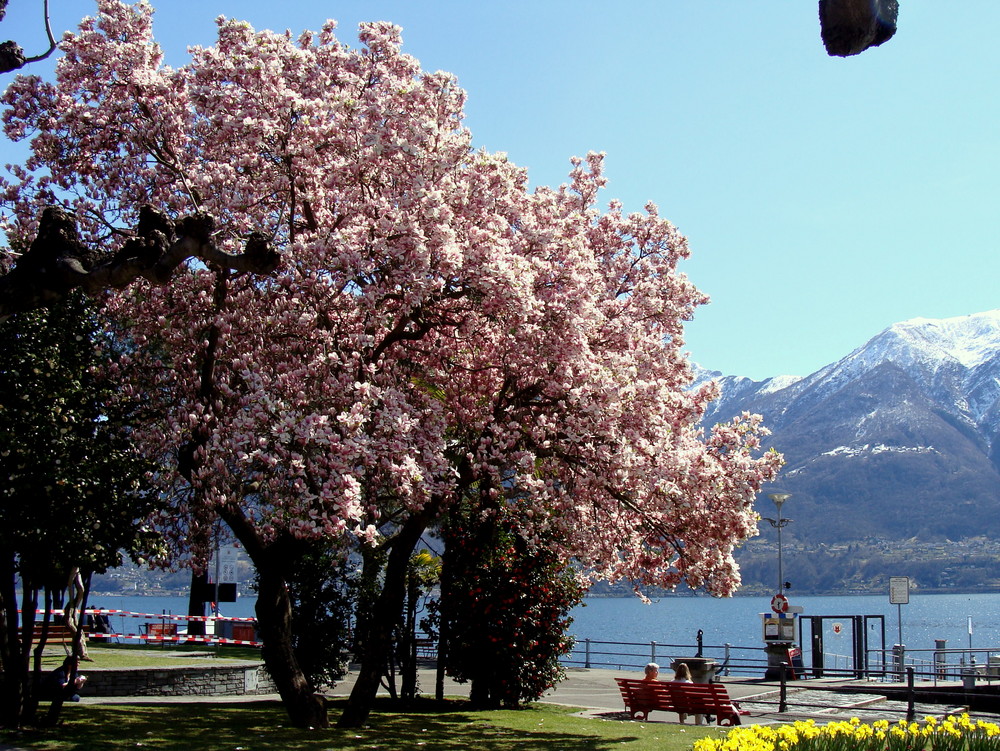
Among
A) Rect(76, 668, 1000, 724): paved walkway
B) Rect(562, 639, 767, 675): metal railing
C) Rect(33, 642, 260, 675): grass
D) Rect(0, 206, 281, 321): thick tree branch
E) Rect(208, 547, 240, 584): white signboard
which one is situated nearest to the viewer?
Rect(0, 206, 281, 321): thick tree branch

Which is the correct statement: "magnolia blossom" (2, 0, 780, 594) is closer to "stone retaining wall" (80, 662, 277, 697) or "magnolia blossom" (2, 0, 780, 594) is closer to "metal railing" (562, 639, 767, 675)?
"stone retaining wall" (80, 662, 277, 697)

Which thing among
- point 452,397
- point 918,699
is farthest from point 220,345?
point 918,699

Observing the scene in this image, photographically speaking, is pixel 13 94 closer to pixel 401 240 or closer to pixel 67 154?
pixel 67 154

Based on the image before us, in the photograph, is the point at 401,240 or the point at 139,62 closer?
the point at 401,240

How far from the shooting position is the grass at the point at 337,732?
13.8 metres

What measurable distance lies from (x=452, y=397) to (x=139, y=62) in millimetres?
7650

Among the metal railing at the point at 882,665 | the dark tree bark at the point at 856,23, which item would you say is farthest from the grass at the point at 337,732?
the dark tree bark at the point at 856,23

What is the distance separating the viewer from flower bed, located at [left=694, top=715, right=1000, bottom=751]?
971 cm

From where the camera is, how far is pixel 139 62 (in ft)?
53.1

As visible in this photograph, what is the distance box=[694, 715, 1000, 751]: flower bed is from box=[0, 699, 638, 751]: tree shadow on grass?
5.22m

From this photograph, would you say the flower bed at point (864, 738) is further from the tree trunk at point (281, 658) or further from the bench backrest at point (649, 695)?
the bench backrest at point (649, 695)

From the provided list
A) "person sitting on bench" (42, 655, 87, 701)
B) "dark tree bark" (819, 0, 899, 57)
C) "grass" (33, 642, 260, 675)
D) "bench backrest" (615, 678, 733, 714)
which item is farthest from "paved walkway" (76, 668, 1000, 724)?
"dark tree bark" (819, 0, 899, 57)

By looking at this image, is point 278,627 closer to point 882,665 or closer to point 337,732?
point 337,732

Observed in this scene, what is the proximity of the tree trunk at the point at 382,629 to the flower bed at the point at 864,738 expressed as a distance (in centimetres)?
821
